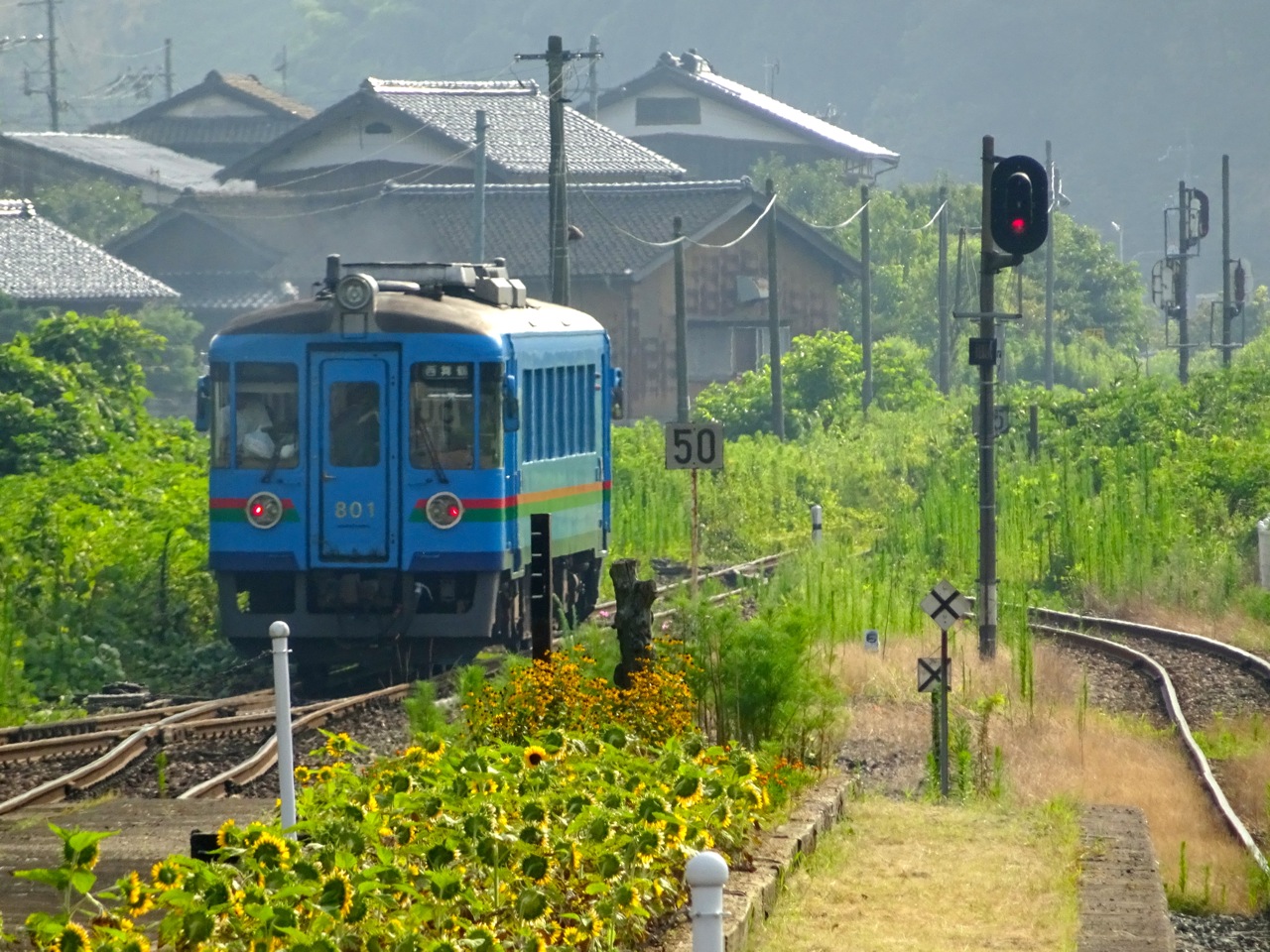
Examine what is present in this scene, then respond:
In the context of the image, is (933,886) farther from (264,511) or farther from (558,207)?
(558,207)

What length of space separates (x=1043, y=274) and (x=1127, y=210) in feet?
110

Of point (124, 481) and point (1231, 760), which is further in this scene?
point (124, 481)

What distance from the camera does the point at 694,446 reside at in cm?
1559

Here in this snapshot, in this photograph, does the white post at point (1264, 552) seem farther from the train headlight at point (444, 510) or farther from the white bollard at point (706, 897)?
the white bollard at point (706, 897)

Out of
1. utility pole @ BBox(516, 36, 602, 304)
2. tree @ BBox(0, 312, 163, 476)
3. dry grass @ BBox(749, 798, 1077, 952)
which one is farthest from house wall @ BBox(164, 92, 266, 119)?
dry grass @ BBox(749, 798, 1077, 952)

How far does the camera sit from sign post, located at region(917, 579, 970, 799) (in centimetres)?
1109

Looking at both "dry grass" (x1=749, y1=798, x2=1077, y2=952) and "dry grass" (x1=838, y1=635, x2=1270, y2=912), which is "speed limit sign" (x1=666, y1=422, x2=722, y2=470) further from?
"dry grass" (x1=749, y1=798, x2=1077, y2=952)

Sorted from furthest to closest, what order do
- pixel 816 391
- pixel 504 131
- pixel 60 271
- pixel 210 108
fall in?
pixel 210 108 < pixel 504 131 < pixel 60 271 < pixel 816 391

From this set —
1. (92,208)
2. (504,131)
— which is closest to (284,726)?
(504,131)

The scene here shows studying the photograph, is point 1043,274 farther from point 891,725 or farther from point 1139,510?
point 891,725

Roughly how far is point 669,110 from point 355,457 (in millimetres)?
55141

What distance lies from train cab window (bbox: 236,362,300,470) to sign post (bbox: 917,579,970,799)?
15.6ft

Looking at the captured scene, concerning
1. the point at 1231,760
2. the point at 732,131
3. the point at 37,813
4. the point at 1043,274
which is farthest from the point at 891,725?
the point at 732,131

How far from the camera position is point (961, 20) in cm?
10025
